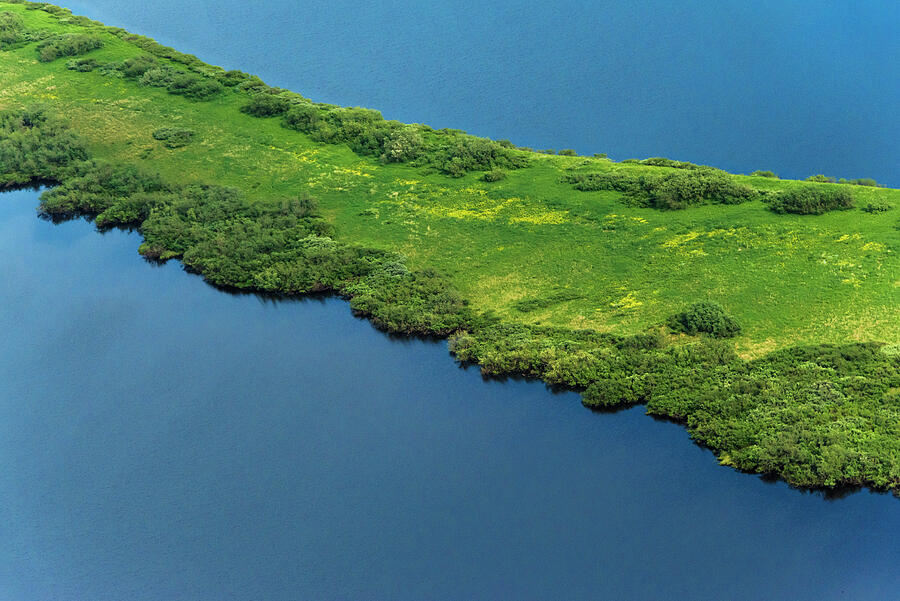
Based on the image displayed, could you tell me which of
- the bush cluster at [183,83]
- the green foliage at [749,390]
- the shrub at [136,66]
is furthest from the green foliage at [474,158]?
the shrub at [136,66]

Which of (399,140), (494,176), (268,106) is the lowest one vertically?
(494,176)

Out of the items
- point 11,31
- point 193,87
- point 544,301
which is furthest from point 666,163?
point 11,31

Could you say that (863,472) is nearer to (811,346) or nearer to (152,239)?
(811,346)

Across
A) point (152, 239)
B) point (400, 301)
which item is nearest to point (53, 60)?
point (152, 239)

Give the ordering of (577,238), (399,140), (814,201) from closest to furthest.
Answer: (814,201), (577,238), (399,140)

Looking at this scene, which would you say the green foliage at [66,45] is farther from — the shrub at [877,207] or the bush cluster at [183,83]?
the shrub at [877,207]

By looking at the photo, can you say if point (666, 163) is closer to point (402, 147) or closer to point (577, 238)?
point (577, 238)
